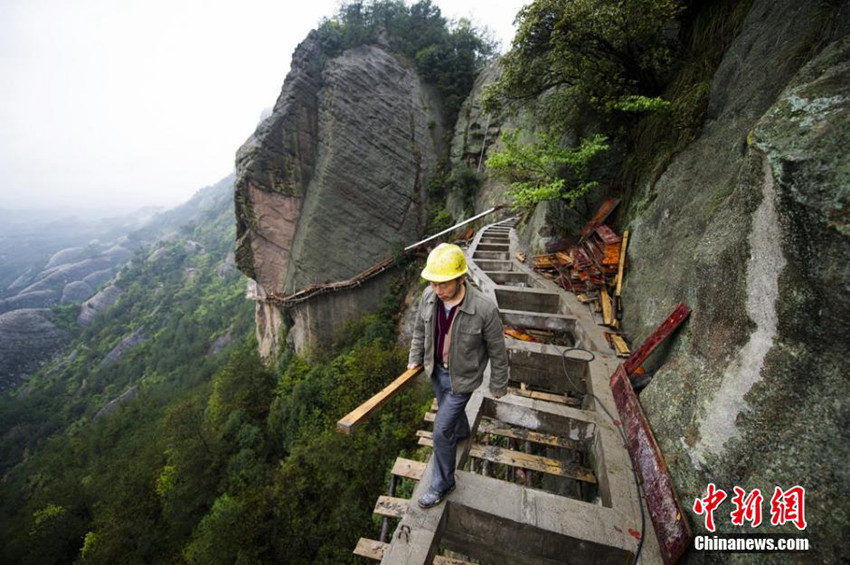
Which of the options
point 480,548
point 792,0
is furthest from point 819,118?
point 480,548

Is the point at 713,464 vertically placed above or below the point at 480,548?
above

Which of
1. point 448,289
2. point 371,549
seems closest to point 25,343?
point 371,549

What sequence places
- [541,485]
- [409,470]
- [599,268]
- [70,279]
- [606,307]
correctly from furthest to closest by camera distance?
[70,279] → [599,268] → [606,307] → [541,485] → [409,470]

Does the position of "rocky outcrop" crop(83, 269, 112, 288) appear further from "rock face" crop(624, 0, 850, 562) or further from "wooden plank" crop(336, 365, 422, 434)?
"rock face" crop(624, 0, 850, 562)

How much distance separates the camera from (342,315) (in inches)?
771

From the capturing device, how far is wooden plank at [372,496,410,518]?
2741mm

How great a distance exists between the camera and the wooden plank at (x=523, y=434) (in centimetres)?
344

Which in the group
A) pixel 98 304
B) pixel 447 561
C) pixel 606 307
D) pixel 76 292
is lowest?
pixel 76 292

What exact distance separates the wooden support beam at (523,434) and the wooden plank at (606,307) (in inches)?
88.3

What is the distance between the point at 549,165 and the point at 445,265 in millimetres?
5354

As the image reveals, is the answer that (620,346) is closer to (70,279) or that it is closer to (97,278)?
(97,278)

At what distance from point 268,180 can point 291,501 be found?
55.8 ft

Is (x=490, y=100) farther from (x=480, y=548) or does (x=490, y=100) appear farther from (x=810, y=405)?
(x=480, y=548)

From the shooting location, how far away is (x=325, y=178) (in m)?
18.5
